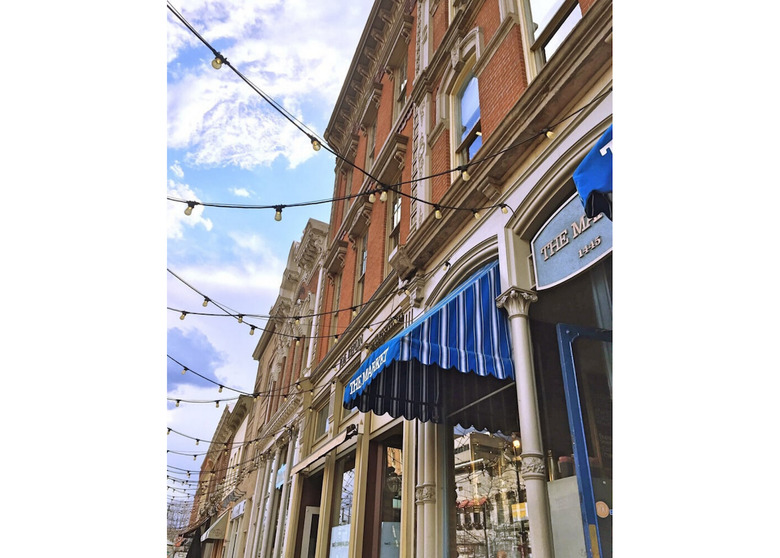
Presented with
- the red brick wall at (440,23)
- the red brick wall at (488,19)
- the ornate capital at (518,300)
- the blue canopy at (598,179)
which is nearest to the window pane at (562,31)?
the red brick wall at (488,19)

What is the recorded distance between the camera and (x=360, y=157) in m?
16.9

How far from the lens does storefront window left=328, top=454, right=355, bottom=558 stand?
9.43m

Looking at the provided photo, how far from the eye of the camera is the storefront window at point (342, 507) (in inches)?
371

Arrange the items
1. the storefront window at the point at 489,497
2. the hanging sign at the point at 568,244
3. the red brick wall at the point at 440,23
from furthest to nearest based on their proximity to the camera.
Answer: the red brick wall at the point at 440,23, the storefront window at the point at 489,497, the hanging sign at the point at 568,244

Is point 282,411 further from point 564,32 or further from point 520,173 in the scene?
point 564,32

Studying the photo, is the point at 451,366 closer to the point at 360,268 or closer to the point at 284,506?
the point at 360,268

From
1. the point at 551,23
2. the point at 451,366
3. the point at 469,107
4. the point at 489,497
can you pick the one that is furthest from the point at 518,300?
the point at 469,107

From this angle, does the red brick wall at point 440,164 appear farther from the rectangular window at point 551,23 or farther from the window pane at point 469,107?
the rectangular window at point 551,23

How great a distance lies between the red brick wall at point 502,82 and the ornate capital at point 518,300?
Result: 9.76 feet
